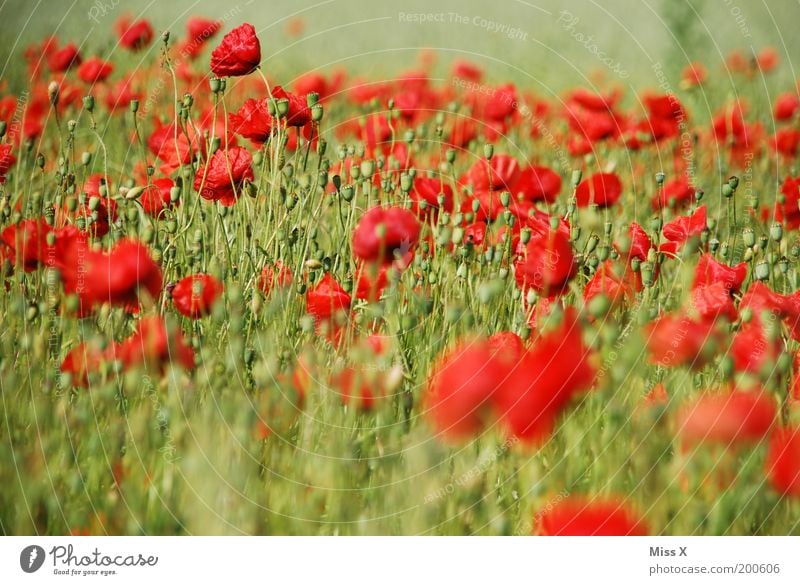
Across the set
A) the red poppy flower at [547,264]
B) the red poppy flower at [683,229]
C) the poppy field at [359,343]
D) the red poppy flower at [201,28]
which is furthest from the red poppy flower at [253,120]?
the red poppy flower at [683,229]

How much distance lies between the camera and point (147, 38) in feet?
3.90

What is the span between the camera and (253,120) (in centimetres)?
108

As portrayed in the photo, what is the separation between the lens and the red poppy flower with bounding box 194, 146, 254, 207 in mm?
1051

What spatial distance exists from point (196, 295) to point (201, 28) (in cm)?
37

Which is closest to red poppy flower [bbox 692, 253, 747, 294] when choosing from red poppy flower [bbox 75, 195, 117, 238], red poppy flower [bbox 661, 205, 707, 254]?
red poppy flower [bbox 661, 205, 707, 254]

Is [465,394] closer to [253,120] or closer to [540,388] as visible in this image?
[540,388]

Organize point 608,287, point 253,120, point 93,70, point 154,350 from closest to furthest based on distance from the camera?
point 154,350
point 608,287
point 253,120
point 93,70

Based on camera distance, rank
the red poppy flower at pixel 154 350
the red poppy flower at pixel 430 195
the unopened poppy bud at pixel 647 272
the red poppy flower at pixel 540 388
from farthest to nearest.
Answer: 1. the red poppy flower at pixel 430 195
2. the unopened poppy bud at pixel 647 272
3. the red poppy flower at pixel 154 350
4. the red poppy flower at pixel 540 388

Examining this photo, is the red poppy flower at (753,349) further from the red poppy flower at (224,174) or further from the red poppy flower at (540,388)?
the red poppy flower at (224,174)

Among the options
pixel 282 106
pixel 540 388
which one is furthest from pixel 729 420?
pixel 282 106

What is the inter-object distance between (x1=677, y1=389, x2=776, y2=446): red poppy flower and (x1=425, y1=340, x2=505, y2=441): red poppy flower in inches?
6.7

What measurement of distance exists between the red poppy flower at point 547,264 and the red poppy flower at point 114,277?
0.32m

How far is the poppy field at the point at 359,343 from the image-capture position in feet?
2.74
